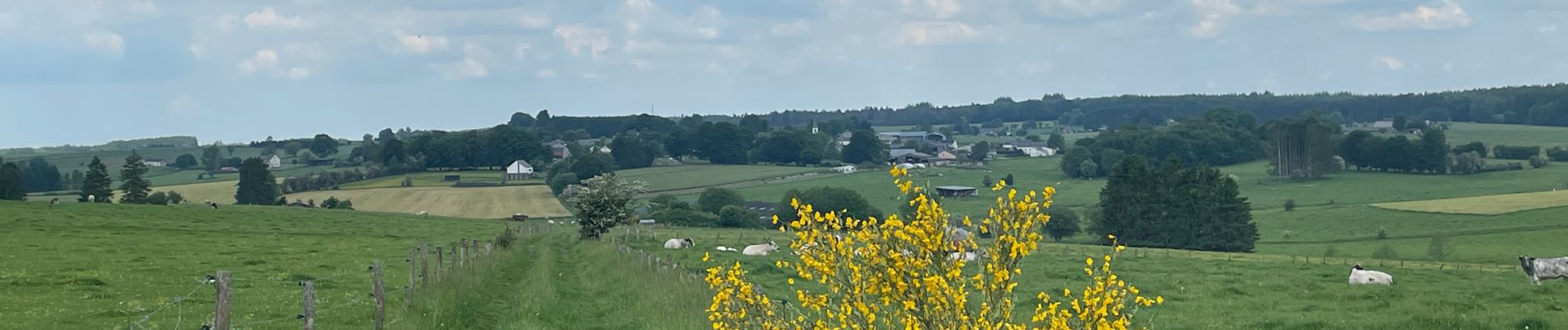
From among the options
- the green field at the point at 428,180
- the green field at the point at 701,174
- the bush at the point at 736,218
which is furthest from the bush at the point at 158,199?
the green field at the point at 701,174

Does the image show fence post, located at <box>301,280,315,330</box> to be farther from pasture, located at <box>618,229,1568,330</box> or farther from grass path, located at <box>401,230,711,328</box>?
pasture, located at <box>618,229,1568,330</box>

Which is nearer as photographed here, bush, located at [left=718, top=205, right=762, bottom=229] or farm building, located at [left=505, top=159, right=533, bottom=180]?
bush, located at [left=718, top=205, right=762, bottom=229]

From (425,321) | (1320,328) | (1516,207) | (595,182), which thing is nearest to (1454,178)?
(1516,207)

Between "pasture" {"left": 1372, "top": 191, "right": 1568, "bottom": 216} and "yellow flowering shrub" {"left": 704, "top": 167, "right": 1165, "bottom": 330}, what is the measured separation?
95.3m

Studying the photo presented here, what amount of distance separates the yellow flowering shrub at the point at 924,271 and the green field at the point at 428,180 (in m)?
133

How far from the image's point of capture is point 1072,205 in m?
120

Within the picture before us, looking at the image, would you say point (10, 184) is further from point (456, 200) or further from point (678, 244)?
point (678, 244)

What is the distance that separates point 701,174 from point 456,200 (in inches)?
1938

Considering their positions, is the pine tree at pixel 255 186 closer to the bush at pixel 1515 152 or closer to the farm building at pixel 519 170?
the farm building at pixel 519 170

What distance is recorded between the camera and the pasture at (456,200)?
111000mm

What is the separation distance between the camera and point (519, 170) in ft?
527

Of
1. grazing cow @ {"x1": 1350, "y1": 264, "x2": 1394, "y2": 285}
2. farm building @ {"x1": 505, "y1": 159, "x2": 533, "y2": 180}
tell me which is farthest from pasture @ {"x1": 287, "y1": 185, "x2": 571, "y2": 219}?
grazing cow @ {"x1": 1350, "y1": 264, "x2": 1394, "y2": 285}

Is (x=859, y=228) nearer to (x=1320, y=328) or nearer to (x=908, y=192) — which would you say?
(x=908, y=192)

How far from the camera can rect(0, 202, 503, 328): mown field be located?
2455 centimetres
